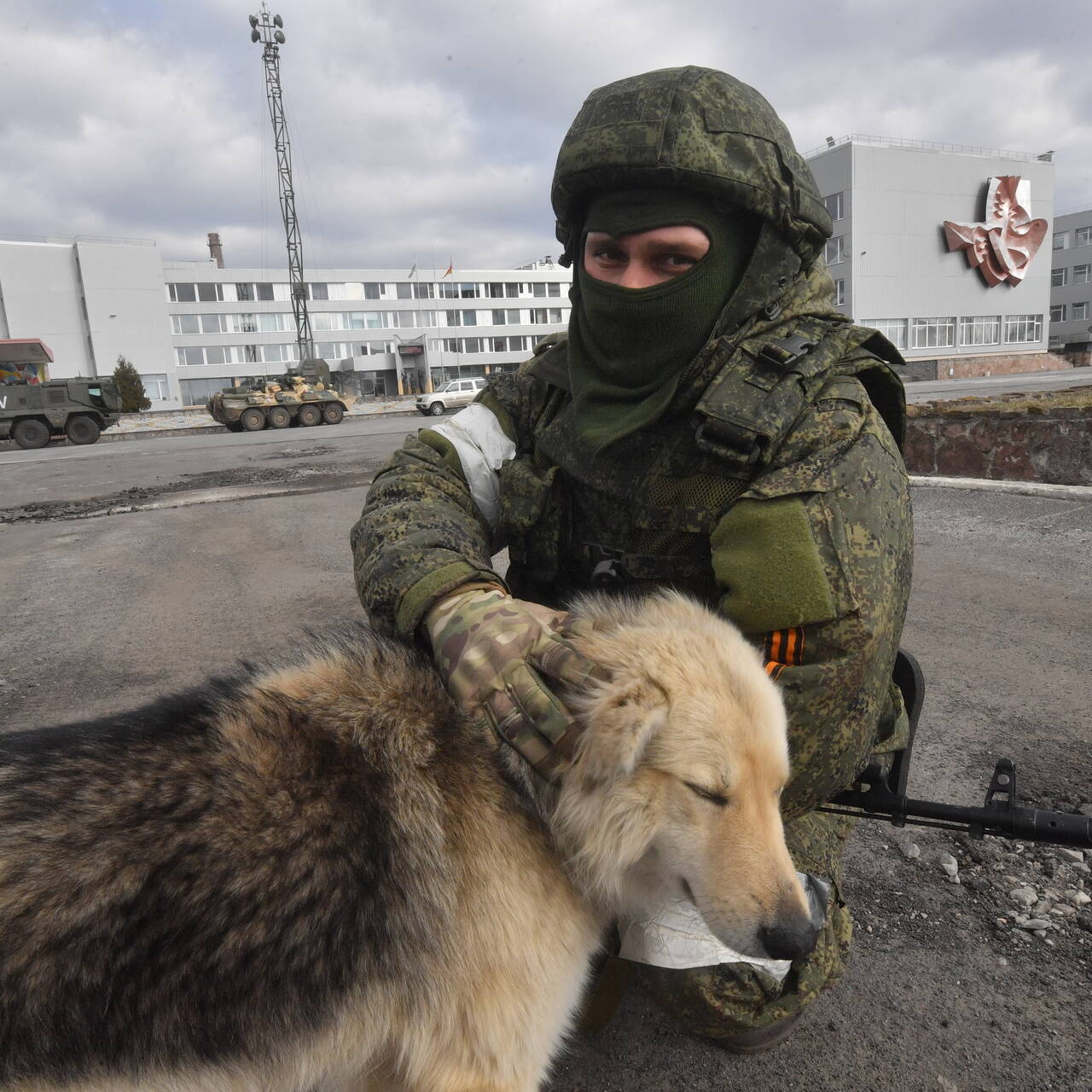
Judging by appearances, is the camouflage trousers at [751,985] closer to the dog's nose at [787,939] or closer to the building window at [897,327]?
the dog's nose at [787,939]

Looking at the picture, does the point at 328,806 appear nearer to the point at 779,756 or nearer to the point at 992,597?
the point at 779,756

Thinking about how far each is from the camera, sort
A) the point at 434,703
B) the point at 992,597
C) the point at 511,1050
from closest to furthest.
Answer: the point at 511,1050, the point at 434,703, the point at 992,597

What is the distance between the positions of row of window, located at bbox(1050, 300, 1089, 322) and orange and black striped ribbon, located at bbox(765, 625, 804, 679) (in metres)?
82.6

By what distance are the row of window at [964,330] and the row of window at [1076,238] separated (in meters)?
25.2

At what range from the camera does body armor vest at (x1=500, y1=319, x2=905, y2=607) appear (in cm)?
194

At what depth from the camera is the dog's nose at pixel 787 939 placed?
146 cm

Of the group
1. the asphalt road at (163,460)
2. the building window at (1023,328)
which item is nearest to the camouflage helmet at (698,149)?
the asphalt road at (163,460)

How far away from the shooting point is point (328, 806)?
146 centimetres

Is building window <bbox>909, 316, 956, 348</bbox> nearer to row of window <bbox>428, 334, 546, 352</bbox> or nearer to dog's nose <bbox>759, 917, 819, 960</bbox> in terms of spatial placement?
row of window <bbox>428, 334, 546, 352</bbox>

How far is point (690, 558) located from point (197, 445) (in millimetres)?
21276

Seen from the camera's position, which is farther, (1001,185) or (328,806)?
(1001,185)

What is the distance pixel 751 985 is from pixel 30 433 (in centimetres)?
2939

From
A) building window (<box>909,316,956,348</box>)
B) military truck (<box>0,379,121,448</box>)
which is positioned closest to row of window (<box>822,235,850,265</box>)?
building window (<box>909,316,956,348</box>)

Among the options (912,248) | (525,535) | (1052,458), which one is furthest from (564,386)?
(912,248)
